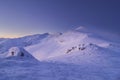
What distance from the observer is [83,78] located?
1273 inches

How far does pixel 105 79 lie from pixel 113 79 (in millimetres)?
1455

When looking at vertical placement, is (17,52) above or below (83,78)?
above

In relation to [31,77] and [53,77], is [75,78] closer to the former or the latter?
[53,77]

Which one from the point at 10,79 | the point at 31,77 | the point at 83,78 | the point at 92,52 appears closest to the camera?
the point at 10,79

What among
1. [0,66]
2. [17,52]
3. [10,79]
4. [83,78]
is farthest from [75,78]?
[17,52]

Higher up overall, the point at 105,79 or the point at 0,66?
the point at 0,66

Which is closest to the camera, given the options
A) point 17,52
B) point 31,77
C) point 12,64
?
point 31,77

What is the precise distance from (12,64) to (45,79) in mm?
12028

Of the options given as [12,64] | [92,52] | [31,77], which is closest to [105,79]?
[31,77]

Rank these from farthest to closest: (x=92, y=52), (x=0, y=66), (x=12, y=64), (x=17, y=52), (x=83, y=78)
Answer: (x=92, y=52)
(x=17, y=52)
(x=12, y=64)
(x=0, y=66)
(x=83, y=78)

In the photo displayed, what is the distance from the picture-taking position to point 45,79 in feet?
96.6

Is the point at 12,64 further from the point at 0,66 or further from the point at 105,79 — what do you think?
the point at 105,79

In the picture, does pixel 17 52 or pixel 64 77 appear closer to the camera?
pixel 64 77

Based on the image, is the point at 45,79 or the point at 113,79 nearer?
the point at 45,79
